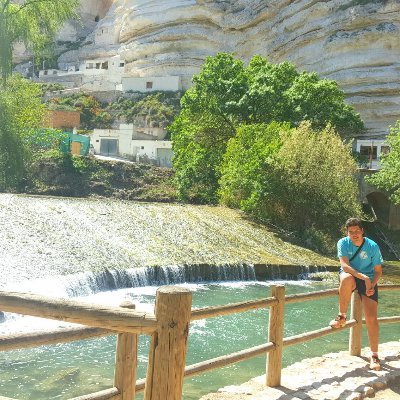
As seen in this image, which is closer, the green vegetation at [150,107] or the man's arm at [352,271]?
the man's arm at [352,271]

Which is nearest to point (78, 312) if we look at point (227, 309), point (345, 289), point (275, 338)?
point (227, 309)

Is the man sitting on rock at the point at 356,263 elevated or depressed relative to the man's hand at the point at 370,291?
elevated

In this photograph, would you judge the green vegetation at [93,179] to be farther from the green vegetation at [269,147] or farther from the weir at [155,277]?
the weir at [155,277]

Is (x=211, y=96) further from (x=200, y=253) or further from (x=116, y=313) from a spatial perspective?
(x=116, y=313)

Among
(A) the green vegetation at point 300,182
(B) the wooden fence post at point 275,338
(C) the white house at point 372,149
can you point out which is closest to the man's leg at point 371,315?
(B) the wooden fence post at point 275,338

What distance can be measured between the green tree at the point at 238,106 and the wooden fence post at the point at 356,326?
23.8 meters

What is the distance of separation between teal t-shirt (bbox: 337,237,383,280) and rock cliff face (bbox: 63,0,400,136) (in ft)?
118

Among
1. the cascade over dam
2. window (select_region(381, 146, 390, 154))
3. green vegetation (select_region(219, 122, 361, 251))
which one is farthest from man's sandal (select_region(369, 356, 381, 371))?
window (select_region(381, 146, 390, 154))

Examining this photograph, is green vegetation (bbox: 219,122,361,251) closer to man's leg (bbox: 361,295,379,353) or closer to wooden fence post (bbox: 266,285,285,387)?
man's leg (bbox: 361,295,379,353)

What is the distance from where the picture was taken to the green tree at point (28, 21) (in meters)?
18.9

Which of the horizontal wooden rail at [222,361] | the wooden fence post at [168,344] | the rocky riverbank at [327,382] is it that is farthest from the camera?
the rocky riverbank at [327,382]

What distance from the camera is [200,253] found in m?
19.7

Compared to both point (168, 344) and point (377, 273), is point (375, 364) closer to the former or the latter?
point (377, 273)

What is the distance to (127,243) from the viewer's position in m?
19.0
